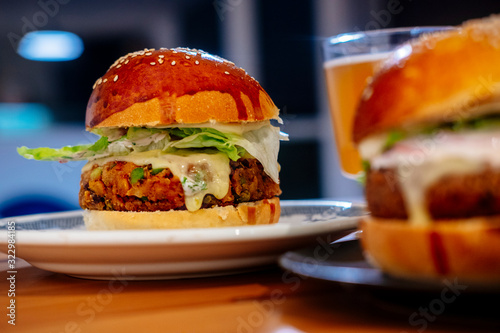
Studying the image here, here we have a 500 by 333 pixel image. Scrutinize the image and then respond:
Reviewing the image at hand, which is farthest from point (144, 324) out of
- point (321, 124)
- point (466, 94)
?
point (321, 124)

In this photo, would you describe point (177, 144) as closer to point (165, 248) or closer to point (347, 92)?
point (165, 248)

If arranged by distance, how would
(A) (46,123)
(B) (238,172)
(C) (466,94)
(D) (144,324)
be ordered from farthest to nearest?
(A) (46,123) → (B) (238,172) → (D) (144,324) → (C) (466,94)

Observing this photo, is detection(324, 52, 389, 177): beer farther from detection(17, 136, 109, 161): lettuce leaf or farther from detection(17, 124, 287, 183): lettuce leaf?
detection(17, 136, 109, 161): lettuce leaf

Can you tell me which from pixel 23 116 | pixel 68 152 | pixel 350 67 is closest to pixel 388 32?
pixel 350 67

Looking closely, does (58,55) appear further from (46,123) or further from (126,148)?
(126,148)

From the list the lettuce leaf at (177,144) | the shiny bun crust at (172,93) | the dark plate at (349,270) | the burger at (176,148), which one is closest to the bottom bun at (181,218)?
the burger at (176,148)

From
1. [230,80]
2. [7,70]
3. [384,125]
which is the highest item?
[7,70]
